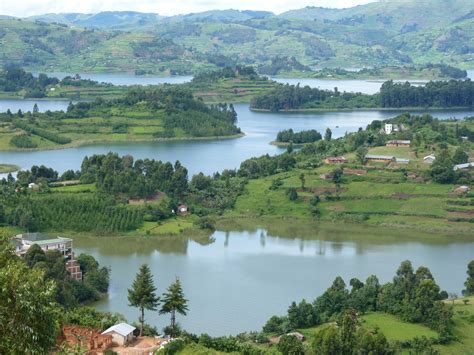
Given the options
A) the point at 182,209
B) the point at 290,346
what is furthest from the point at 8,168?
the point at 290,346

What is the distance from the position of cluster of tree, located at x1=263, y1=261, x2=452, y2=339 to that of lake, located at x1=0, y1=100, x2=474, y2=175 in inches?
827

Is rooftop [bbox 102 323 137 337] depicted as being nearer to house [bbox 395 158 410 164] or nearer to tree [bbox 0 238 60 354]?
tree [bbox 0 238 60 354]

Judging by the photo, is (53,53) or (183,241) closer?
(183,241)

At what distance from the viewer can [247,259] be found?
2922 cm

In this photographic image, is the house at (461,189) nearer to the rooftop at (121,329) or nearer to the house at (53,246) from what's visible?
the house at (53,246)

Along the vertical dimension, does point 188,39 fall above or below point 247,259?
above

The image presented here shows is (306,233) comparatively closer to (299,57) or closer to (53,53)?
(53,53)

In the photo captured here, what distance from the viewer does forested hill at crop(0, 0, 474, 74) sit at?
119062 mm

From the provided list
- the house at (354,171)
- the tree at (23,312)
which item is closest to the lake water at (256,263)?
the house at (354,171)

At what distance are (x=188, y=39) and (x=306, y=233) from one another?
417 ft

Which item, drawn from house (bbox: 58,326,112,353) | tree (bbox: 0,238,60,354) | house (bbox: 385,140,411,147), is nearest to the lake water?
house (bbox: 58,326,112,353)

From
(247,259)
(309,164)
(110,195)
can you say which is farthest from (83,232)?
(309,164)

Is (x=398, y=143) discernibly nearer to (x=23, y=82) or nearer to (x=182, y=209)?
(x=182, y=209)

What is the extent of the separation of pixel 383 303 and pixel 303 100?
57259mm
